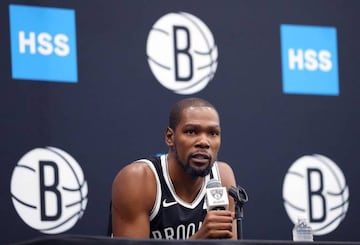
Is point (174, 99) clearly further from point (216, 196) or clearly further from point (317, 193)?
point (216, 196)

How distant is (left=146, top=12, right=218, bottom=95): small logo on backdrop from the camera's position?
12.3 feet

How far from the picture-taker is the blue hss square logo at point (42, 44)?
354 cm

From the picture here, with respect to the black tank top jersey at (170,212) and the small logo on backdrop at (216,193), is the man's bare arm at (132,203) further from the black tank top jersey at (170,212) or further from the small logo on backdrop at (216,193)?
the small logo on backdrop at (216,193)

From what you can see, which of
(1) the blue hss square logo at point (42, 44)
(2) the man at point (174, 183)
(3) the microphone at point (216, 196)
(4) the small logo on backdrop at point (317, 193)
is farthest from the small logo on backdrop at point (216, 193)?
(4) the small logo on backdrop at point (317, 193)

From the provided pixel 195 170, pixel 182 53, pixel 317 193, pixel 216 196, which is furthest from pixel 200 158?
pixel 317 193

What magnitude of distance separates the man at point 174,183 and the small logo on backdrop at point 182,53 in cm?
55

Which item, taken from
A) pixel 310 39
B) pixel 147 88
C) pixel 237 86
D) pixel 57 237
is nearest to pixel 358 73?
pixel 310 39

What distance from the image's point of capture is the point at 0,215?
11.4ft

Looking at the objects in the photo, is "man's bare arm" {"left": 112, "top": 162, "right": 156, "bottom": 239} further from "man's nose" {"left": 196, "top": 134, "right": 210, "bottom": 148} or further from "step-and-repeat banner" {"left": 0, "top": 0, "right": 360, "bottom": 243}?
"step-and-repeat banner" {"left": 0, "top": 0, "right": 360, "bottom": 243}

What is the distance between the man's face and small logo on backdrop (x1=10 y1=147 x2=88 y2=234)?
1.75 feet

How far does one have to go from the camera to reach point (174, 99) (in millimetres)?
3736

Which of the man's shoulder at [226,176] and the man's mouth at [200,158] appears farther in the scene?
the man's shoulder at [226,176]

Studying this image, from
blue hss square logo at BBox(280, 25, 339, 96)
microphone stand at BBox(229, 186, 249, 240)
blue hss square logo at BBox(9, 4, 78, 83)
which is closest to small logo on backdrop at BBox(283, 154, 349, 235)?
blue hss square logo at BBox(280, 25, 339, 96)

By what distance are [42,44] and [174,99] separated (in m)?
0.50
